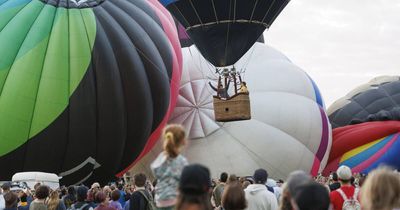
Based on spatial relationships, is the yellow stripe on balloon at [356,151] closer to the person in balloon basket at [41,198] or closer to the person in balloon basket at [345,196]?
the person in balloon basket at [345,196]

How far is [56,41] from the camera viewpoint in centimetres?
1115

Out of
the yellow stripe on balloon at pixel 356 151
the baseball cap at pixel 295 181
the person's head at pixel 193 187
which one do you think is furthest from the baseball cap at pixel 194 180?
the yellow stripe on balloon at pixel 356 151

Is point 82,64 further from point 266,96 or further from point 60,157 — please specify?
point 266,96

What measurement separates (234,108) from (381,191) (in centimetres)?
849

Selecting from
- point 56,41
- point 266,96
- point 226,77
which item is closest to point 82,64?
point 56,41

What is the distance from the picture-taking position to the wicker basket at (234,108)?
436 inches

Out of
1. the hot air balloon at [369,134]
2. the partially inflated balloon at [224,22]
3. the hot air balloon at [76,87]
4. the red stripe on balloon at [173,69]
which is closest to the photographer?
the hot air balloon at [76,87]

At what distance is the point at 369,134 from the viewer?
53.8 ft

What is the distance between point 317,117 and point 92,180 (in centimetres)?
605

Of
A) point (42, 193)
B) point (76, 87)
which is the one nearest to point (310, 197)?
point (42, 193)

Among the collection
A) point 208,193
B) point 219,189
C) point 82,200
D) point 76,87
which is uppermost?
point 208,193

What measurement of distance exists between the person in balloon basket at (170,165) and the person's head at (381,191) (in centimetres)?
105

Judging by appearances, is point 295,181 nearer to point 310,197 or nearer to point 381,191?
point 310,197

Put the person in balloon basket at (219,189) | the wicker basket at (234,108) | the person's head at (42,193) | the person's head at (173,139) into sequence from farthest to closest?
the wicker basket at (234,108) < the person in balloon basket at (219,189) < the person's head at (42,193) < the person's head at (173,139)
